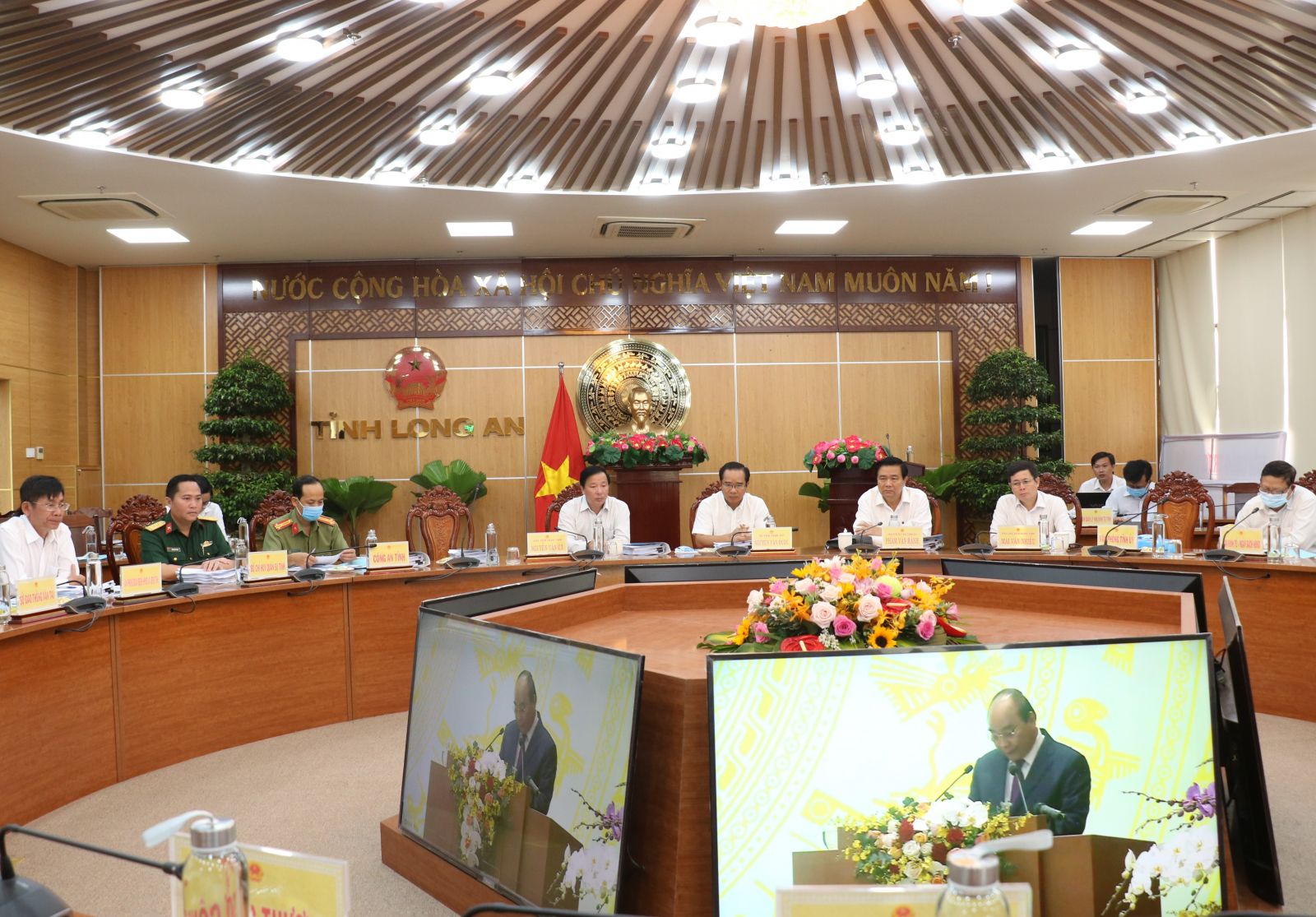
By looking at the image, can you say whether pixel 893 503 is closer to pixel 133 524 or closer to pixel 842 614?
pixel 842 614

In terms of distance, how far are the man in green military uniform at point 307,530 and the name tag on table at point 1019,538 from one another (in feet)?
11.1

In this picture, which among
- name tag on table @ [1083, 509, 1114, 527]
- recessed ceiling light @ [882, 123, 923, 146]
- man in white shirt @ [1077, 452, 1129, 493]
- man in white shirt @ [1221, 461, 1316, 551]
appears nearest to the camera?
man in white shirt @ [1221, 461, 1316, 551]

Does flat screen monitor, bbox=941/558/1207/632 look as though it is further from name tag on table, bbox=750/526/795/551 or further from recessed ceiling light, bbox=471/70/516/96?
recessed ceiling light, bbox=471/70/516/96

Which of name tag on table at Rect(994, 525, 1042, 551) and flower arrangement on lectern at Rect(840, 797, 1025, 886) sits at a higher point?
name tag on table at Rect(994, 525, 1042, 551)

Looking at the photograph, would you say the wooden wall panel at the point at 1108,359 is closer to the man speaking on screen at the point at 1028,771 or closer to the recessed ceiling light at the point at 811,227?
the recessed ceiling light at the point at 811,227

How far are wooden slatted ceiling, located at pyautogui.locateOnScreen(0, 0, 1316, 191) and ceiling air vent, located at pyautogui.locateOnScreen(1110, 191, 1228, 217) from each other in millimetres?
1078

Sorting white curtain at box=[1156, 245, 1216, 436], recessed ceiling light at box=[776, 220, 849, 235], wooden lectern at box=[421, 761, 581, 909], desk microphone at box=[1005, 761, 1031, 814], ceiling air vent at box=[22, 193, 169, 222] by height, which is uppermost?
recessed ceiling light at box=[776, 220, 849, 235]

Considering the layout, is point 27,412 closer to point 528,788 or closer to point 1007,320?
point 528,788

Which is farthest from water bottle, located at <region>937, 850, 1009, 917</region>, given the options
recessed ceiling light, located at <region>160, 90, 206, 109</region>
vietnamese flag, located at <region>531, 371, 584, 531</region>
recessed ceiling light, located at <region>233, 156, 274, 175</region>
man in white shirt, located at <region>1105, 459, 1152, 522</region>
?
vietnamese flag, located at <region>531, 371, 584, 531</region>

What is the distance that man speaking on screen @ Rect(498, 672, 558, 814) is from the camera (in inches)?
83.0

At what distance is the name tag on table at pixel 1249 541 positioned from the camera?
4398 mm

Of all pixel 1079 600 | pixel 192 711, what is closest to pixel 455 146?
pixel 192 711

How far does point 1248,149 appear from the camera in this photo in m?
5.86

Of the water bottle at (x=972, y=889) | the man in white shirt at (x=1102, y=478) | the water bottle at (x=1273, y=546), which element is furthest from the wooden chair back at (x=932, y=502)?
the water bottle at (x=972, y=889)
